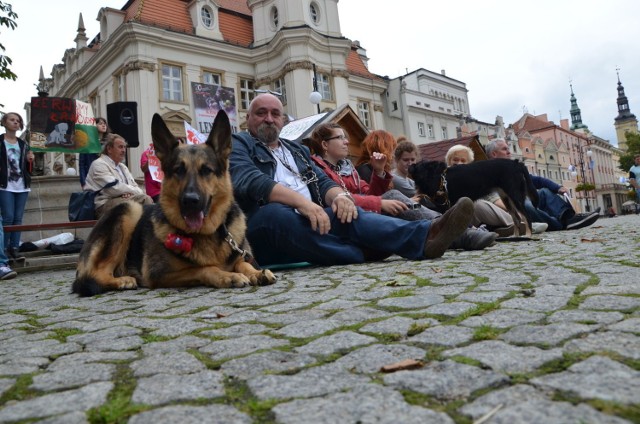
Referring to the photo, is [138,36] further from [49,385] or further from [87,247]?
[49,385]

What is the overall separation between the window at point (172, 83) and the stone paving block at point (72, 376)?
31.7 meters

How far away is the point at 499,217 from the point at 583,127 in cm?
11758

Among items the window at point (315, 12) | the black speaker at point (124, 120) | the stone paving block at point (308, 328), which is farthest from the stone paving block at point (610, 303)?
the window at point (315, 12)

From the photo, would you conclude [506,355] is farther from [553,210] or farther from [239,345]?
[553,210]

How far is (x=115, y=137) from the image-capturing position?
26.6 ft

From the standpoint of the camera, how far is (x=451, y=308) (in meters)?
2.56

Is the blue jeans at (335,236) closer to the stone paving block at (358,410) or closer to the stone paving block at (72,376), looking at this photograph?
the stone paving block at (72,376)

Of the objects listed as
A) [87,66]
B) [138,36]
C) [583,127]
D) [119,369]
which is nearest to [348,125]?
[119,369]

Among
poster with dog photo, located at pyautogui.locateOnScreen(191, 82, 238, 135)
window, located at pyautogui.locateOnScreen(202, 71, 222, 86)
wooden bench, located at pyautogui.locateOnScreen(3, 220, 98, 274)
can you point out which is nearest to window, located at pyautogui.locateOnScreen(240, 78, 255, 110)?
window, located at pyautogui.locateOnScreen(202, 71, 222, 86)

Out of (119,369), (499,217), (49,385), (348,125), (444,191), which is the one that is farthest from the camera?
(348,125)

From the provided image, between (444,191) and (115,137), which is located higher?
(115,137)

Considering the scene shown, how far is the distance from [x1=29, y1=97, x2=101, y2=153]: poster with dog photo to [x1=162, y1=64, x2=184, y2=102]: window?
65.9 ft

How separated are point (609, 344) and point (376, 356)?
789mm

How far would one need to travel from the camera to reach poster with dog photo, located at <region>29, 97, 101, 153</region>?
1162 cm
